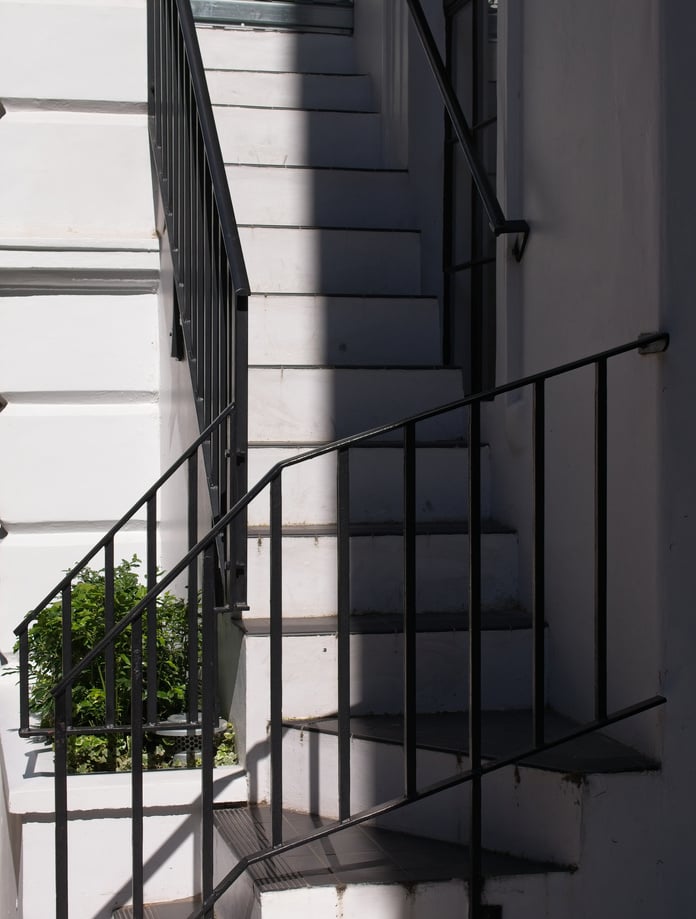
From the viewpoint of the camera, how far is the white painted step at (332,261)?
492 centimetres

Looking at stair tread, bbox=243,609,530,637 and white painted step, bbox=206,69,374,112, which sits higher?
white painted step, bbox=206,69,374,112

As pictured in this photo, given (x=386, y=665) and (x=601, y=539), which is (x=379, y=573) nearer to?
(x=386, y=665)

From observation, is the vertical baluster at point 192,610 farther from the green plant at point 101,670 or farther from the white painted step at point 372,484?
the white painted step at point 372,484

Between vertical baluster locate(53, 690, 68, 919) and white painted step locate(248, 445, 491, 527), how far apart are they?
1.30 m

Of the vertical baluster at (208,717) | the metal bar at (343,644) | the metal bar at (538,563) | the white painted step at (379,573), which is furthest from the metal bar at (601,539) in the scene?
the white painted step at (379,573)

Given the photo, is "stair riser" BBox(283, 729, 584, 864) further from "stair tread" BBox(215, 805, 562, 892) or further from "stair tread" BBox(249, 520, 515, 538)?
"stair tread" BBox(249, 520, 515, 538)

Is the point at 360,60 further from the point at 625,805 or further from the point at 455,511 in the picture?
the point at 625,805

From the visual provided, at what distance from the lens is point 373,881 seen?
2855 mm

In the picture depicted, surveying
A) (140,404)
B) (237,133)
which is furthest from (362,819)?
(237,133)

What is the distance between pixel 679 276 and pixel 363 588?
1.40 meters

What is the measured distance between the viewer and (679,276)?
2947 millimetres

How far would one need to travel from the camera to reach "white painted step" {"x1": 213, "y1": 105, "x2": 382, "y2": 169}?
545 cm

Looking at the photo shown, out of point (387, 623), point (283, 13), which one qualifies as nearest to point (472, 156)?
point (387, 623)

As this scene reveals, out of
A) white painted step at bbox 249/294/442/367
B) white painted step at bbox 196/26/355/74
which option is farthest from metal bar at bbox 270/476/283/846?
white painted step at bbox 196/26/355/74
